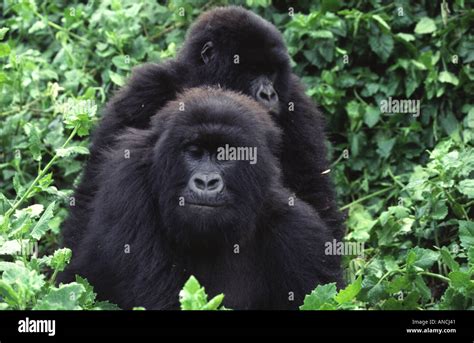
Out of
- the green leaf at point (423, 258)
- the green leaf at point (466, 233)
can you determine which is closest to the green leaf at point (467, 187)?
the green leaf at point (466, 233)

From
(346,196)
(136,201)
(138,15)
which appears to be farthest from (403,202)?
(138,15)

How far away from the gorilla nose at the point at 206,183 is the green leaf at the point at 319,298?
89 centimetres

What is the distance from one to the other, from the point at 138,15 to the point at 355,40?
6.40 feet

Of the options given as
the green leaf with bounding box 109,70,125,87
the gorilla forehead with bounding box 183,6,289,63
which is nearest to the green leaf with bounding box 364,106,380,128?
the gorilla forehead with bounding box 183,6,289,63

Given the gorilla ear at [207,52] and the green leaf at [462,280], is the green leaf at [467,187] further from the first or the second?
the gorilla ear at [207,52]

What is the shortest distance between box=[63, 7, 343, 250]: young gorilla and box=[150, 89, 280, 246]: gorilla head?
1316mm

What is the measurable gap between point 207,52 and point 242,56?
0.30 metres

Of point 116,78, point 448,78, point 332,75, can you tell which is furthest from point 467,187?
point 116,78

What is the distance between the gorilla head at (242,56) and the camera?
771 cm

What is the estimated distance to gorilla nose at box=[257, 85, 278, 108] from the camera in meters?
7.56
